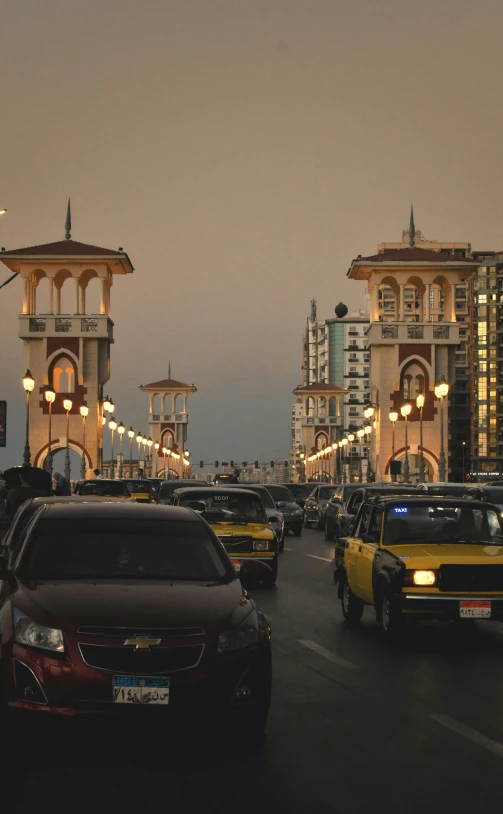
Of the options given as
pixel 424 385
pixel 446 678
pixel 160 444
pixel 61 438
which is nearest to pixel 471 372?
pixel 160 444

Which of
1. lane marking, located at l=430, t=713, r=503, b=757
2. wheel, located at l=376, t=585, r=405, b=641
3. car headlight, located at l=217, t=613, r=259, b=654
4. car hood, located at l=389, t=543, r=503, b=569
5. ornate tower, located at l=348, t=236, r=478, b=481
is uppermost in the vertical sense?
ornate tower, located at l=348, t=236, r=478, b=481

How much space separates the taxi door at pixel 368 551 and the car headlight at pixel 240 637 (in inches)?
247

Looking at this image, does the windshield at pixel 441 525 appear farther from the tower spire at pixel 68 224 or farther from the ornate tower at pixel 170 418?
the ornate tower at pixel 170 418

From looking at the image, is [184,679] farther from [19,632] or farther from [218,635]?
[19,632]

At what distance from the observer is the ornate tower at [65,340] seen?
308ft

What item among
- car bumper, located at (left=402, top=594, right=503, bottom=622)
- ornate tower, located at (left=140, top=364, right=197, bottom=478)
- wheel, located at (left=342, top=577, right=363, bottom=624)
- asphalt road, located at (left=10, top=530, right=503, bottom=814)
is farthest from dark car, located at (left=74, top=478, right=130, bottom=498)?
ornate tower, located at (left=140, top=364, right=197, bottom=478)

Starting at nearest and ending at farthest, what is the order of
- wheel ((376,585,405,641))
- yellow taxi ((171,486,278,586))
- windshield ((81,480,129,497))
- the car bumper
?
the car bumper < wheel ((376,585,405,641)) < yellow taxi ((171,486,278,586)) < windshield ((81,480,129,497))

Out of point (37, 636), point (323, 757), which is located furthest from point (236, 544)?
point (37, 636)

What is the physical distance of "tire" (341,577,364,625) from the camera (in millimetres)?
15406

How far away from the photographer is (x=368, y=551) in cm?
1441

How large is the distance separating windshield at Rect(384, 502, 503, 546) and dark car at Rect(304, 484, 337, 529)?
1167 inches

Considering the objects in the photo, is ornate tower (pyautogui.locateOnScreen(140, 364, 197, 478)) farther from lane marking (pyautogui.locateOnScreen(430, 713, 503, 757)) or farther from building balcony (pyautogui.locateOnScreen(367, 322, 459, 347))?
lane marking (pyautogui.locateOnScreen(430, 713, 503, 757))

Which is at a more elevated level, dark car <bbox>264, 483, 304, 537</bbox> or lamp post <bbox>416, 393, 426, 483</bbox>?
lamp post <bbox>416, 393, 426, 483</bbox>

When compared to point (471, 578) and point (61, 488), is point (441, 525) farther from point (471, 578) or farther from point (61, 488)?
point (61, 488)
